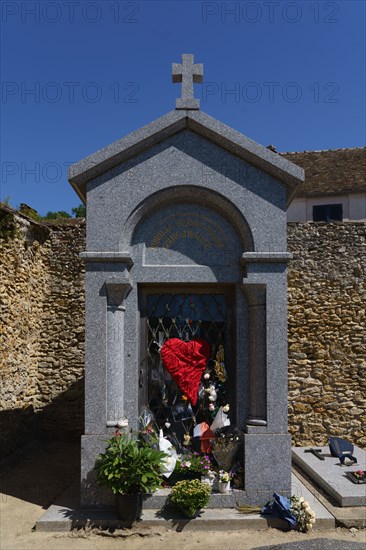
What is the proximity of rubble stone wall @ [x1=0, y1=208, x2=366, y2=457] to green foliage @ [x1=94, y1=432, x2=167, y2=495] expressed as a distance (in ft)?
15.9

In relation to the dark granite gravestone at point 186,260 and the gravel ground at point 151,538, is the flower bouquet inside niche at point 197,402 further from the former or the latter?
the gravel ground at point 151,538

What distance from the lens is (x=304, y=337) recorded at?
10.4 meters

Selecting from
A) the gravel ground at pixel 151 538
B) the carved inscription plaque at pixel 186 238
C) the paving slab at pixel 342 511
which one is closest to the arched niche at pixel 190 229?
the carved inscription plaque at pixel 186 238

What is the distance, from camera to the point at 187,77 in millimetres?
6445

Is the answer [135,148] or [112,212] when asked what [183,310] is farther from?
[135,148]

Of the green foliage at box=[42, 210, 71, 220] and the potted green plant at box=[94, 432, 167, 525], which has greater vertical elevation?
the green foliage at box=[42, 210, 71, 220]

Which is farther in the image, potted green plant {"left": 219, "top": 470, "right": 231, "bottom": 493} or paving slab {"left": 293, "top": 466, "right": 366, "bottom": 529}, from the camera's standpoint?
potted green plant {"left": 219, "top": 470, "right": 231, "bottom": 493}

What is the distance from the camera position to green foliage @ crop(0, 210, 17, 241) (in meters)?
9.34

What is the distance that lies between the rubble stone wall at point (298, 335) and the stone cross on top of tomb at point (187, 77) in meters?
5.01

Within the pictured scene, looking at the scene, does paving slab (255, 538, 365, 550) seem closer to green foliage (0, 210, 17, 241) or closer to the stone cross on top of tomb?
the stone cross on top of tomb

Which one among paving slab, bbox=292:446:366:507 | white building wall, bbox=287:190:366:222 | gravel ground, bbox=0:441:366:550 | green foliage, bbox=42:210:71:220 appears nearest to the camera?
gravel ground, bbox=0:441:366:550

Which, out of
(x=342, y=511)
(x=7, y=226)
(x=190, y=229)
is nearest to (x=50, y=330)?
(x=7, y=226)

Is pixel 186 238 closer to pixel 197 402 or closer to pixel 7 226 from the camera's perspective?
pixel 197 402

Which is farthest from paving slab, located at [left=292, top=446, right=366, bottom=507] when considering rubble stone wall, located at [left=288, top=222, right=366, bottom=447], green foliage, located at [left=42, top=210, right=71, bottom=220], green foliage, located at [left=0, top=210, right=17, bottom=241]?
green foliage, located at [left=42, top=210, right=71, bottom=220]
